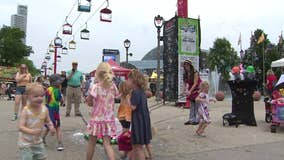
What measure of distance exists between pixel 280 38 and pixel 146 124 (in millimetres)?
69106

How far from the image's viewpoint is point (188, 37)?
17.8 meters

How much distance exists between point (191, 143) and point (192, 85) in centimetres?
244

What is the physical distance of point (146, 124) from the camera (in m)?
6.29

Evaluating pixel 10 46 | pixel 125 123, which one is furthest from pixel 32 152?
pixel 10 46

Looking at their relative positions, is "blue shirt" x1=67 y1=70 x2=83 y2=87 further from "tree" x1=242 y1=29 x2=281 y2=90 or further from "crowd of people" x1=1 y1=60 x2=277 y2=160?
"tree" x1=242 y1=29 x2=281 y2=90

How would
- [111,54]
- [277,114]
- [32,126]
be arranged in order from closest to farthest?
1. [32,126]
2. [277,114]
3. [111,54]

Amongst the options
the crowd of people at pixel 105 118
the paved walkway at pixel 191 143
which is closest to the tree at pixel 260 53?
the paved walkway at pixel 191 143

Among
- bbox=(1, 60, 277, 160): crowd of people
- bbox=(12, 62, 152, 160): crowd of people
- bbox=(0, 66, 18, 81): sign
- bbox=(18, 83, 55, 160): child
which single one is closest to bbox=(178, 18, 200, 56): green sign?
bbox=(1, 60, 277, 160): crowd of people

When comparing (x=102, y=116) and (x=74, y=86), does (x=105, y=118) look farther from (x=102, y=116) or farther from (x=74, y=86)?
(x=74, y=86)

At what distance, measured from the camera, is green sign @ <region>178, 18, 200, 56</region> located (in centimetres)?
1767

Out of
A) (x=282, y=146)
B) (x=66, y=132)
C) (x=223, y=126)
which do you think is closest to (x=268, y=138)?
(x=282, y=146)

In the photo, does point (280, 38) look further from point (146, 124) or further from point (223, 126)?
point (146, 124)

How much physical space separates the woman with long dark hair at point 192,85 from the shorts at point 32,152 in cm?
593

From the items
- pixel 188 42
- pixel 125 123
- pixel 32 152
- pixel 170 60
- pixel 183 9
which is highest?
pixel 183 9
